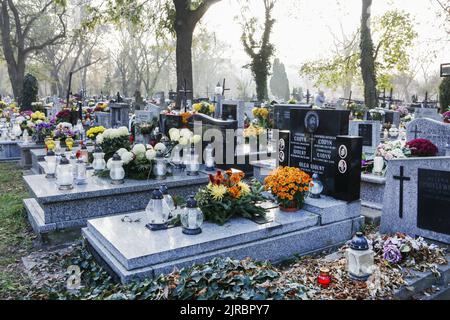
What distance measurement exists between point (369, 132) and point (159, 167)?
19.1 ft

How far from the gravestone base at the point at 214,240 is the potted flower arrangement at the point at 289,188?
0.13 metres

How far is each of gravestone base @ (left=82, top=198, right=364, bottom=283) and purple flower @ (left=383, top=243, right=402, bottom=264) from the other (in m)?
1.19

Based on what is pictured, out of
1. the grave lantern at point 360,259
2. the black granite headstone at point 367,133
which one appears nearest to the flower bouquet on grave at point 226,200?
the grave lantern at point 360,259

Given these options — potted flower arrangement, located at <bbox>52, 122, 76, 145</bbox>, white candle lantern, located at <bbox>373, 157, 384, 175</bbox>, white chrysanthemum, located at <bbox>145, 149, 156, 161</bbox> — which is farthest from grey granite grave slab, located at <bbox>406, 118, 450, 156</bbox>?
potted flower arrangement, located at <bbox>52, 122, 76, 145</bbox>

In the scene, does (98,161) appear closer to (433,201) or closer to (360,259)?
(360,259)

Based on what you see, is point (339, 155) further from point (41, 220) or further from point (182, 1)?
point (182, 1)

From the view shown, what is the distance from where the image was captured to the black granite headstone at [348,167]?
6.02 metres

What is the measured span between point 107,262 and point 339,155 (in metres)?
3.56

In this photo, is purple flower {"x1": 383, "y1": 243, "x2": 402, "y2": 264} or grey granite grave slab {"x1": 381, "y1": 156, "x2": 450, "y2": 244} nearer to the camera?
purple flower {"x1": 383, "y1": 243, "x2": 402, "y2": 264}

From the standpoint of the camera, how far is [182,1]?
19609 millimetres

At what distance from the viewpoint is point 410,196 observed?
5586 millimetres

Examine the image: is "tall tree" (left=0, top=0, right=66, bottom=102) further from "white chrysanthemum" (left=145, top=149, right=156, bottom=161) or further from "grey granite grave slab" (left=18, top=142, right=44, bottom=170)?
"white chrysanthemum" (left=145, top=149, right=156, bottom=161)

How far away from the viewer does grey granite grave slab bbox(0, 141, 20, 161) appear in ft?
42.8
